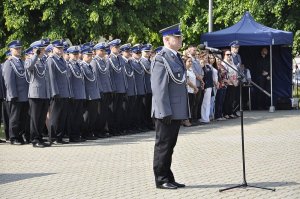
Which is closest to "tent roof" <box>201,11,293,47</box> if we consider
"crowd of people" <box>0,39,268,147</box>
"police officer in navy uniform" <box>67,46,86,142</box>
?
A: "crowd of people" <box>0,39,268,147</box>

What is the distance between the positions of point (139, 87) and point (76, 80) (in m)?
2.20

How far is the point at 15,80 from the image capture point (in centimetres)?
1475

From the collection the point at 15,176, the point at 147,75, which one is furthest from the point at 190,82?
the point at 15,176

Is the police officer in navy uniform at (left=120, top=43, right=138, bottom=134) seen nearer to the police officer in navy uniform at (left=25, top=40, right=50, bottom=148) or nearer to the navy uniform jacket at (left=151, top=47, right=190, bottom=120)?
the police officer in navy uniform at (left=25, top=40, right=50, bottom=148)

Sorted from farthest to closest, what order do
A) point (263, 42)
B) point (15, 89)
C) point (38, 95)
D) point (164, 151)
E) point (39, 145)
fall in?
point (263, 42), point (15, 89), point (38, 95), point (39, 145), point (164, 151)

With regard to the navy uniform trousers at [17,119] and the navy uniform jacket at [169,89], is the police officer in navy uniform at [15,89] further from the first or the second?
the navy uniform jacket at [169,89]

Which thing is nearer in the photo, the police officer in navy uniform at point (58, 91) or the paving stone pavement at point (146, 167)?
the paving stone pavement at point (146, 167)

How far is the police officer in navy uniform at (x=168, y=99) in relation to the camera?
924 centimetres

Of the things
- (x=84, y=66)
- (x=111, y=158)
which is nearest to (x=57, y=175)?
(x=111, y=158)

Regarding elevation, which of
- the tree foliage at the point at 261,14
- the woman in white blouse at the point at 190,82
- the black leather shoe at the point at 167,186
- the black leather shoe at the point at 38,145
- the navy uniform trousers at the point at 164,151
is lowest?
the black leather shoe at the point at 167,186

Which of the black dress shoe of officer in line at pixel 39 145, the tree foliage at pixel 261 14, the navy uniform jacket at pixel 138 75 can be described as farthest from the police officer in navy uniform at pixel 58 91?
the tree foliage at pixel 261 14

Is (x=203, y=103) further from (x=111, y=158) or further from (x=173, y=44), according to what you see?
(x=173, y=44)

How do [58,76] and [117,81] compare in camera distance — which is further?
[117,81]

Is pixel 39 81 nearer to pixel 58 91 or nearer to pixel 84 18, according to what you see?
pixel 58 91
